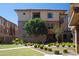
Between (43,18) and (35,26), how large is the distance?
5.76 feet

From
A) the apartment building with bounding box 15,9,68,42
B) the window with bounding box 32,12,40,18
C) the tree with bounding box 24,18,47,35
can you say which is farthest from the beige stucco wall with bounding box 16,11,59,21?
the tree with bounding box 24,18,47,35

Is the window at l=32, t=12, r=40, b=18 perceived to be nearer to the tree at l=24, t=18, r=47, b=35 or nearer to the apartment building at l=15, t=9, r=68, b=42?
the apartment building at l=15, t=9, r=68, b=42

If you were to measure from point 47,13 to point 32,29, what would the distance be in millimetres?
2910

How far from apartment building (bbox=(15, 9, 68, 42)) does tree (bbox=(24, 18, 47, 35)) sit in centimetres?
50

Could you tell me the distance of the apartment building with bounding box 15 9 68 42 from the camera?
94.4 feet

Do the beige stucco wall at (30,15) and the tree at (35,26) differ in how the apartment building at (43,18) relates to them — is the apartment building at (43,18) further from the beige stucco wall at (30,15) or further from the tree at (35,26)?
the tree at (35,26)

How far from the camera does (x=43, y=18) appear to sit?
100 feet

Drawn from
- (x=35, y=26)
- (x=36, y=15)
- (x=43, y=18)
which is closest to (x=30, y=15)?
(x=36, y=15)

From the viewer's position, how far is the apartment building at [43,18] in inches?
1133

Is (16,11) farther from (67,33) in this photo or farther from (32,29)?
(67,33)

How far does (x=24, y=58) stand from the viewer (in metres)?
14.3

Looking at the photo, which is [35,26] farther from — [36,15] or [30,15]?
[36,15]

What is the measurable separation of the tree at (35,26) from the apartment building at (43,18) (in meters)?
0.50

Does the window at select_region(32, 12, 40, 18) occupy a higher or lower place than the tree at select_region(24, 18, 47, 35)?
higher
